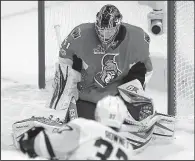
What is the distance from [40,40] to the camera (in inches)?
149

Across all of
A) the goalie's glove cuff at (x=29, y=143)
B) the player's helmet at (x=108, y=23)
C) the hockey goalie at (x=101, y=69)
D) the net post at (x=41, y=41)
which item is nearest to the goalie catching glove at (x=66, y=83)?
the hockey goalie at (x=101, y=69)

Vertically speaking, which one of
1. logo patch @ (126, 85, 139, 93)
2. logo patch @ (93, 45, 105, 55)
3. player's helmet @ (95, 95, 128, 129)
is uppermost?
logo patch @ (93, 45, 105, 55)

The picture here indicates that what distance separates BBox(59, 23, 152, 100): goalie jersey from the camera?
2436mm

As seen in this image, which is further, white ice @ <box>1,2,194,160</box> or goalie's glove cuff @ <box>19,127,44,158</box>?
white ice @ <box>1,2,194,160</box>

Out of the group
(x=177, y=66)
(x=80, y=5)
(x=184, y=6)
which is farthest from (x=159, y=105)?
(x=80, y=5)

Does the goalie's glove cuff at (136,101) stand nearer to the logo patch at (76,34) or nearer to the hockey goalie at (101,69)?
the hockey goalie at (101,69)

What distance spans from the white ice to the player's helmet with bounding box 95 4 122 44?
0.48 meters

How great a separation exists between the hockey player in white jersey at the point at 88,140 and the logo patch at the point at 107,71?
615 mm

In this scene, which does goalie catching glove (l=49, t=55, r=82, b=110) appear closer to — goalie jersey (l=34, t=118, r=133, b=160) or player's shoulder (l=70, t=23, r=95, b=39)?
player's shoulder (l=70, t=23, r=95, b=39)

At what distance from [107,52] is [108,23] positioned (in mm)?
172

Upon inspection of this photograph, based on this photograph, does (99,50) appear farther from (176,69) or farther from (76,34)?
(176,69)

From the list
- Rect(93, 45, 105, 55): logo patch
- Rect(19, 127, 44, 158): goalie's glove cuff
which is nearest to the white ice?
Rect(19, 127, 44, 158): goalie's glove cuff

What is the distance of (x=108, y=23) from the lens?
2301 millimetres

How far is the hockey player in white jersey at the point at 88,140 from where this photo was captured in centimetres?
173
